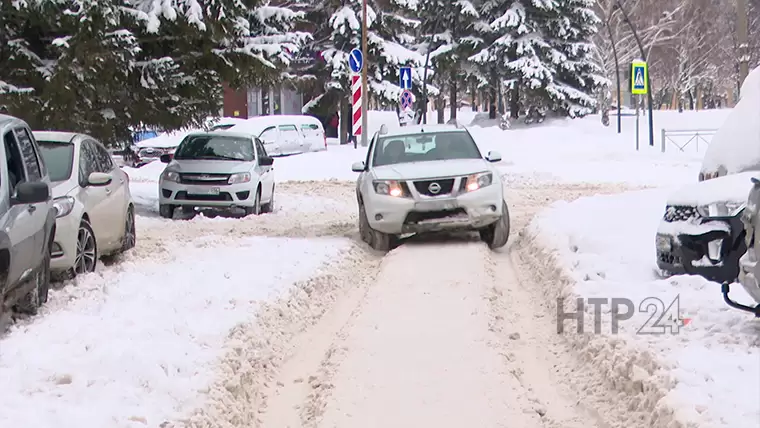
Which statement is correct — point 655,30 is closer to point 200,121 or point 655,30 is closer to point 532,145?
point 532,145

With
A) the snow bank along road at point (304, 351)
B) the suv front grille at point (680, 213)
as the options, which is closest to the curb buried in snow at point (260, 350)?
the snow bank along road at point (304, 351)

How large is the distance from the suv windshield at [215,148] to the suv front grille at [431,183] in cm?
596

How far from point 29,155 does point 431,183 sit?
17.9 feet

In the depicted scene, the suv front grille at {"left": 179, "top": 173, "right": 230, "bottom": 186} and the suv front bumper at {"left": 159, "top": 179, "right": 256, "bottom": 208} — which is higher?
the suv front grille at {"left": 179, "top": 173, "right": 230, "bottom": 186}

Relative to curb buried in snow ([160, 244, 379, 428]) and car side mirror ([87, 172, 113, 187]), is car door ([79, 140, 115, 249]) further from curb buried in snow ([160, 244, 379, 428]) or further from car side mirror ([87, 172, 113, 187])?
curb buried in snow ([160, 244, 379, 428])

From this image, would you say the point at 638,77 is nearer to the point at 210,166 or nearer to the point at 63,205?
the point at 210,166

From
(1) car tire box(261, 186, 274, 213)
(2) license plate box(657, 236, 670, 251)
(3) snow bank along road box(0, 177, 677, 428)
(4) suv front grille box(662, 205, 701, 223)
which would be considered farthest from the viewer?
(1) car tire box(261, 186, 274, 213)

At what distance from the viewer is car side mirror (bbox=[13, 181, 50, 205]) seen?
7.11 meters

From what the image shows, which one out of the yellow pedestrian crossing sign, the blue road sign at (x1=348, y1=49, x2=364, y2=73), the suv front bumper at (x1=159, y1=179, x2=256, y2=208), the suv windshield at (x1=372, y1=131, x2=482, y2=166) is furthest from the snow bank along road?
the yellow pedestrian crossing sign

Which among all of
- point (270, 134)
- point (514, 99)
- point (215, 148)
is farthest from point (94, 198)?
point (514, 99)

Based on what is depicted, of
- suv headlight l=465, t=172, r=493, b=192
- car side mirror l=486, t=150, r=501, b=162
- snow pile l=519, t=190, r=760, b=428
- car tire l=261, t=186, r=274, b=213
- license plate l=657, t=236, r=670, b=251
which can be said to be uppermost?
car side mirror l=486, t=150, r=501, b=162

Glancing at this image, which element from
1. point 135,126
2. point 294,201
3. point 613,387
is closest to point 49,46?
point 135,126

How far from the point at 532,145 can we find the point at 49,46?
26101 mm

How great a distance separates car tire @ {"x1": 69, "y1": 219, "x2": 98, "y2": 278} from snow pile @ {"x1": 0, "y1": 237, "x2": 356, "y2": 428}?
0.17m
